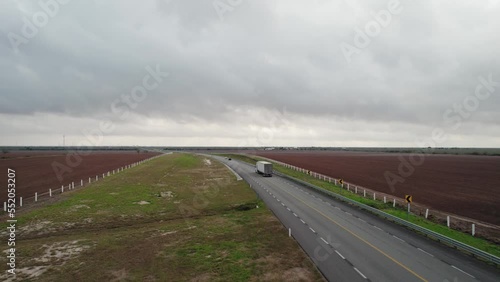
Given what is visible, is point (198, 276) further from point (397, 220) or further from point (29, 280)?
point (397, 220)

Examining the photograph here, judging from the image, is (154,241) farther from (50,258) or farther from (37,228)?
(37,228)

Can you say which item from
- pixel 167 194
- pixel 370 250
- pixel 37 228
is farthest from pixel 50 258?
pixel 167 194

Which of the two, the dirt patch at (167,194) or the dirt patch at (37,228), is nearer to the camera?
the dirt patch at (37,228)

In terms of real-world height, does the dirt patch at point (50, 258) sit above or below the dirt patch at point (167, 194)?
below

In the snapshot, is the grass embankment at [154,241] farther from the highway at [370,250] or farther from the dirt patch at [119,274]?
the highway at [370,250]

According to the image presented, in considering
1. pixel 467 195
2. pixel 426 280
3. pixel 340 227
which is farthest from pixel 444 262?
pixel 467 195

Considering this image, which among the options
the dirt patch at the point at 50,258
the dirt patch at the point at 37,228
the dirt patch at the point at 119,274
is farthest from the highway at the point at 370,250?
the dirt patch at the point at 37,228

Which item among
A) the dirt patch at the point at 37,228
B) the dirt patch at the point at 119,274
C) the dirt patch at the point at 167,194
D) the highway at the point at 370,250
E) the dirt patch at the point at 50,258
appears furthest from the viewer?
the dirt patch at the point at 167,194
